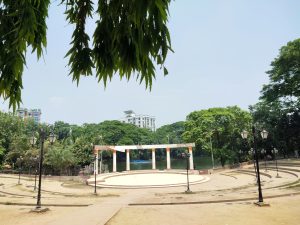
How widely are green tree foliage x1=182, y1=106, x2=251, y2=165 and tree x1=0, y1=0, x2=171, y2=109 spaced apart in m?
46.7

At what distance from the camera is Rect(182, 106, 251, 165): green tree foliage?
158 feet

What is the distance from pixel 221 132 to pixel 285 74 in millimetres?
14299

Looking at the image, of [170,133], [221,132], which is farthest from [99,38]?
[170,133]

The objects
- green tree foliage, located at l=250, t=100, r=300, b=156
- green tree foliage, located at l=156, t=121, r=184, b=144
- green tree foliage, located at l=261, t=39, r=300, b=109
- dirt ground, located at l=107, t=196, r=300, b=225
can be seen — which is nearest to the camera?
dirt ground, located at l=107, t=196, r=300, b=225

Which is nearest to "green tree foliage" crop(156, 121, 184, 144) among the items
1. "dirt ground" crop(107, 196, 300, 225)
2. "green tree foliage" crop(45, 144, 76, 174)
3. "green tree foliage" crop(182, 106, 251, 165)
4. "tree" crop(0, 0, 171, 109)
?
"green tree foliage" crop(182, 106, 251, 165)

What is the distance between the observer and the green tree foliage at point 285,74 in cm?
4025

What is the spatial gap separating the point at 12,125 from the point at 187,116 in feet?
118

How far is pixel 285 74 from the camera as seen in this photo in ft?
140

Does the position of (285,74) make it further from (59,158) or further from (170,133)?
(170,133)

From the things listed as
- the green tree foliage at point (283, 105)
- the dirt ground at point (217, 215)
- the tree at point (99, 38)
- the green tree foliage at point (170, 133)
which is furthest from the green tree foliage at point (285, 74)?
the green tree foliage at point (170, 133)

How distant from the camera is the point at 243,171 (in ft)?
138

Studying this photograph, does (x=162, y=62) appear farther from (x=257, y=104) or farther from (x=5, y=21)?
(x=257, y=104)

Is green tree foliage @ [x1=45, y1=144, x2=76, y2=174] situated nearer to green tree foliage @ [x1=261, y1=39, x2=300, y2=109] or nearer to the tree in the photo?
green tree foliage @ [x1=261, y1=39, x2=300, y2=109]

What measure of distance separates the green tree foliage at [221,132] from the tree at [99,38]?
4669 centimetres
